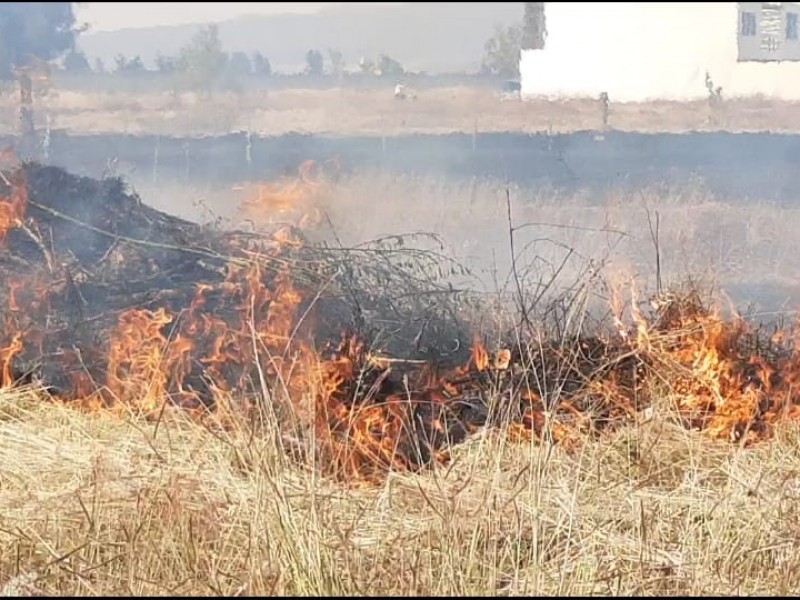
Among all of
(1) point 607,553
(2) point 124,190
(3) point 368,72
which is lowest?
(1) point 607,553

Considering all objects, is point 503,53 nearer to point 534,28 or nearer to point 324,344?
point 534,28

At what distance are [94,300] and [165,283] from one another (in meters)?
0.46

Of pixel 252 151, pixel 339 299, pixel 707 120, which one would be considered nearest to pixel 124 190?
pixel 252 151

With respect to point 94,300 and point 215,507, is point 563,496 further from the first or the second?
point 94,300

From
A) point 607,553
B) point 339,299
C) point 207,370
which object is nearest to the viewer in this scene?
point 607,553

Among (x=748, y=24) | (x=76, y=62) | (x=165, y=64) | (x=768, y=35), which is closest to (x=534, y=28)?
(x=748, y=24)

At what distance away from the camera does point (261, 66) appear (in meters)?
6.64

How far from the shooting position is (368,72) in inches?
250

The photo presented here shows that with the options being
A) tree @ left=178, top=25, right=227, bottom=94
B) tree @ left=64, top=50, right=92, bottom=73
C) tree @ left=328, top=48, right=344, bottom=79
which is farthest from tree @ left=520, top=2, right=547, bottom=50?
tree @ left=64, top=50, right=92, bottom=73

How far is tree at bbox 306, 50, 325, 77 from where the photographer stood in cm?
612

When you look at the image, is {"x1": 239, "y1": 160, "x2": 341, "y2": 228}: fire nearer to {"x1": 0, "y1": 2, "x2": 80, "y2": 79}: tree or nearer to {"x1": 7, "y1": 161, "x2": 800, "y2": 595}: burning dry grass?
{"x1": 7, "y1": 161, "x2": 800, "y2": 595}: burning dry grass

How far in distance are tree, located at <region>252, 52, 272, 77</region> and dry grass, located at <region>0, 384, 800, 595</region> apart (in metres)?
2.62

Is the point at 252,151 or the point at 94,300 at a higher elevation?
the point at 252,151

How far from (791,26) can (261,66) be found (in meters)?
3.22
